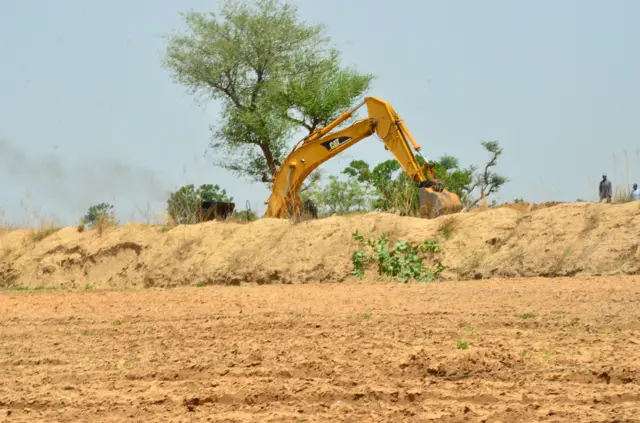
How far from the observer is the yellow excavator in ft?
75.7

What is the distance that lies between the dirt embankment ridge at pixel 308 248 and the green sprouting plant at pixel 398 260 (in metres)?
0.21

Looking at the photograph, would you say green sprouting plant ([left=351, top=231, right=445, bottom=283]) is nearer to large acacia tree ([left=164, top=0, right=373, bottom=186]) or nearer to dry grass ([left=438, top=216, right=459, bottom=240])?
dry grass ([left=438, top=216, right=459, bottom=240])

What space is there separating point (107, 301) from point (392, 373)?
8.00 metres

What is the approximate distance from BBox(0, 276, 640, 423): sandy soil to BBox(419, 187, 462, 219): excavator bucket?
26.7ft

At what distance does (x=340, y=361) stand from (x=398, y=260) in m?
9.75

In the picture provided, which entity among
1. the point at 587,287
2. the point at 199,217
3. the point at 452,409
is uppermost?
the point at 199,217

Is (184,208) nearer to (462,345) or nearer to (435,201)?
(435,201)

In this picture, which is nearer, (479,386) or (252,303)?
(479,386)

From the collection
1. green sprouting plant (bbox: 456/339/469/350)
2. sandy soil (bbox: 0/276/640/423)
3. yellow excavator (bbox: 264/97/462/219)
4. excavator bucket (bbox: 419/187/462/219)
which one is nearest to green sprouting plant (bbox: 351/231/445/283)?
excavator bucket (bbox: 419/187/462/219)

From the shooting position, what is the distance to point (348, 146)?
2548 cm

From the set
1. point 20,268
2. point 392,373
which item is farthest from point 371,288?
point 20,268

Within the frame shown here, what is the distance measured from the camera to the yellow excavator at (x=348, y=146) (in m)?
23.1

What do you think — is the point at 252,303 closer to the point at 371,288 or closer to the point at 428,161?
the point at 371,288

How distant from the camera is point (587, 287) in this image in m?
13.1
